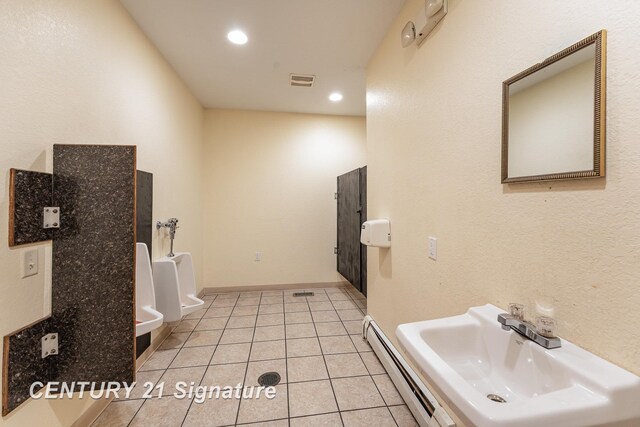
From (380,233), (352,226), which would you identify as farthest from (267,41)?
(352,226)

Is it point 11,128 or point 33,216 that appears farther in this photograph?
point 33,216

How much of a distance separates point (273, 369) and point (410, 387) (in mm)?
1048

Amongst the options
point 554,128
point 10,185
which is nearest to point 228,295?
point 10,185

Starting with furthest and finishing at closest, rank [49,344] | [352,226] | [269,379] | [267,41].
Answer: [352,226], [267,41], [269,379], [49,344]

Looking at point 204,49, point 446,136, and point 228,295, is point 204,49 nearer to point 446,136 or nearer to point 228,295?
point 446,136

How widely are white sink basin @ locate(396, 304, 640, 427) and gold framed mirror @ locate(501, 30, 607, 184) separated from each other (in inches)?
22.2

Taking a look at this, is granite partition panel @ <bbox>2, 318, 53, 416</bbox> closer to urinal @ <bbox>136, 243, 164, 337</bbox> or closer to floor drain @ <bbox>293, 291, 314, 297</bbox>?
urinal @ <bbox>136, 243, 164, 337</bbox>

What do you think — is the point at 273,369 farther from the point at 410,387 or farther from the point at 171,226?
the point at 171,226

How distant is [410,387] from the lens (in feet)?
5.67

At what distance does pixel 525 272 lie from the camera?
41.3 inches

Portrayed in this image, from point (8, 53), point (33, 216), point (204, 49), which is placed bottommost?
point (33, 216)

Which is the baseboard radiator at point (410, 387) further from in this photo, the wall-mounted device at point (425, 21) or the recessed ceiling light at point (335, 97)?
the recessed ceiling light at point (335, 97)

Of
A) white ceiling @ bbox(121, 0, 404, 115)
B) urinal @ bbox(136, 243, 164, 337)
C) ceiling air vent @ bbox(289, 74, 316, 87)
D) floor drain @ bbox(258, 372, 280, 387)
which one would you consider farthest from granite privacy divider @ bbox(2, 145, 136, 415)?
ceiling air vent @ bbox(289, 74, 316, 87)

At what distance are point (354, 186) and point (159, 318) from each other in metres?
2.38
